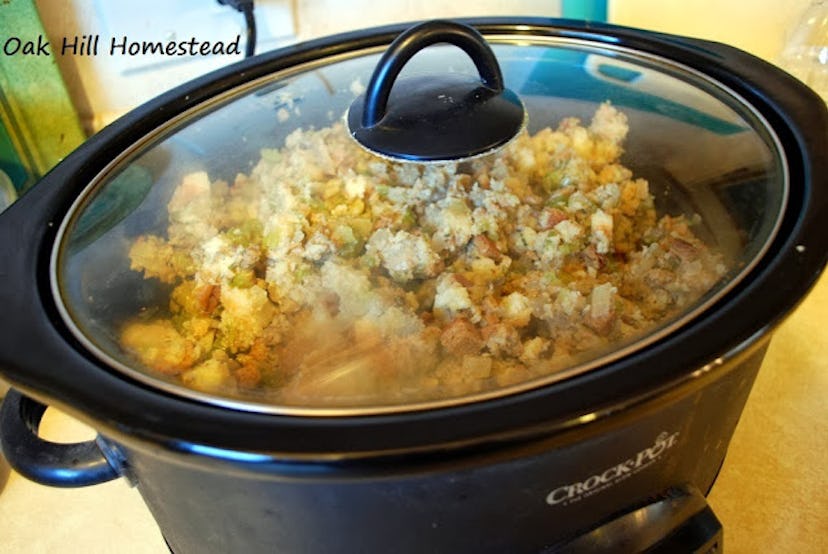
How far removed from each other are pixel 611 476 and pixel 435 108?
358mm

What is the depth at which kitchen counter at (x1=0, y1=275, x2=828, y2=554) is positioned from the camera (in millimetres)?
778

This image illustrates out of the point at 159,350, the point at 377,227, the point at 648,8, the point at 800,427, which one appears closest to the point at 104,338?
the point at 159,350

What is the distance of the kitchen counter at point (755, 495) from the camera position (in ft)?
2.55

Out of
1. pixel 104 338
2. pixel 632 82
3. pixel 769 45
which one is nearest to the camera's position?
pixel 104 338

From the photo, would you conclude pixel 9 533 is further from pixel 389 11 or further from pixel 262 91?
pixel 389 11

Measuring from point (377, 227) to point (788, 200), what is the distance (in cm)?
34

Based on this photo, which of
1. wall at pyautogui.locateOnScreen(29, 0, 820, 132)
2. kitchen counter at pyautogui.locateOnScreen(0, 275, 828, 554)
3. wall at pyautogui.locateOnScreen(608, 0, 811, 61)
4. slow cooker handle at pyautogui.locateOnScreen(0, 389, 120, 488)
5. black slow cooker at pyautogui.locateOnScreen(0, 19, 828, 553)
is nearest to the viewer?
black slow cooker at pyautogui.locateOnScreen(0, 19, 828, 553)

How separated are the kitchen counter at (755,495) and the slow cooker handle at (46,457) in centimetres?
29

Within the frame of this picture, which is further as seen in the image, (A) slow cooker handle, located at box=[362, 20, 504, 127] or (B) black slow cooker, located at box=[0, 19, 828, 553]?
(A) slow cooker handle, located at box=[362, 20, 504, 127]

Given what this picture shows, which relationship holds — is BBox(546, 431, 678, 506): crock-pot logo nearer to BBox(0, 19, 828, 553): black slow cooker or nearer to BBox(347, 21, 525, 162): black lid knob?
BBox(0, 19, 828, 553): black slow cooker

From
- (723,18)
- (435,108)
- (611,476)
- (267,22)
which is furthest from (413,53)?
(723,18)

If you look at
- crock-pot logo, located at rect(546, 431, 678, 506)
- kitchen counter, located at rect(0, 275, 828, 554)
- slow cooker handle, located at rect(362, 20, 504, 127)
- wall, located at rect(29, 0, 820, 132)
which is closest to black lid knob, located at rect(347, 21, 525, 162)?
slow cooker handle, located at rect(362, 20, 504, 127)

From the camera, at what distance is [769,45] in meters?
1.30

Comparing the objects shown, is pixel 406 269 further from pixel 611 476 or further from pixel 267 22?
pixel 267 22
